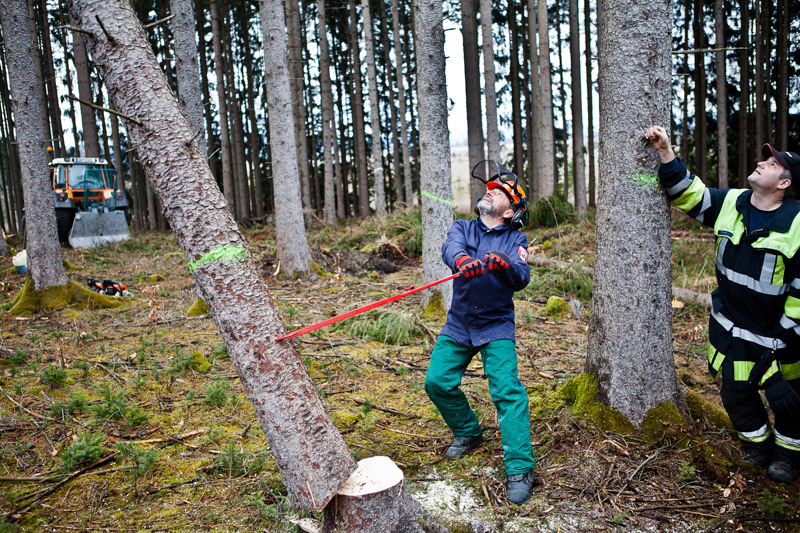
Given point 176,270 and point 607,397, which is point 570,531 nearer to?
point 607,397

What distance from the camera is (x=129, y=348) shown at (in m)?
5.60

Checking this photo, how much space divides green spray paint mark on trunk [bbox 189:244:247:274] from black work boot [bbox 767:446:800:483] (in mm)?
3331

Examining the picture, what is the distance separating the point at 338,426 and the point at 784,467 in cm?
292

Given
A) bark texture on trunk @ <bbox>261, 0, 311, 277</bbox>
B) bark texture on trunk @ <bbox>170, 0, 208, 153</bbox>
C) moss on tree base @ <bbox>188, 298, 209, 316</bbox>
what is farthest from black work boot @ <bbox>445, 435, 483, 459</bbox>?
bark texture on trunk @ <bbox>170, 0, 208, 153</bbox>

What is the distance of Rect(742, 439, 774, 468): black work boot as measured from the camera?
122 inches

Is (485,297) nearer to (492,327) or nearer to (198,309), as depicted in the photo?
(492,327)

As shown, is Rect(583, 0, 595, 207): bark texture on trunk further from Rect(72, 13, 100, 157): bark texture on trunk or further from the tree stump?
the tree stump

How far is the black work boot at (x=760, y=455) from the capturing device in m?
3.09

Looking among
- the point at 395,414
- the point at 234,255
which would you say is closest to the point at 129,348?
the point at 395,414

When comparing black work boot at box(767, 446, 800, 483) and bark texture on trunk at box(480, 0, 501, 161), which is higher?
bark texture on trunk at box(480, 0, 501, 161)

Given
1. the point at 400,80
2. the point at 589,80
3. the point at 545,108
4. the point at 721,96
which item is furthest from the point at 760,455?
the point at 589,80

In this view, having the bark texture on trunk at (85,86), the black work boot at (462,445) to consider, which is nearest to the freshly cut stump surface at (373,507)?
the black work boot at (462,445)

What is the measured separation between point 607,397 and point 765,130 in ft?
65.1

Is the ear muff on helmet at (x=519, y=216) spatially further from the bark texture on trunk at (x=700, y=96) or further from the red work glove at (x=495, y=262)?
the bark texture on trunk at (x=700, y=96)
